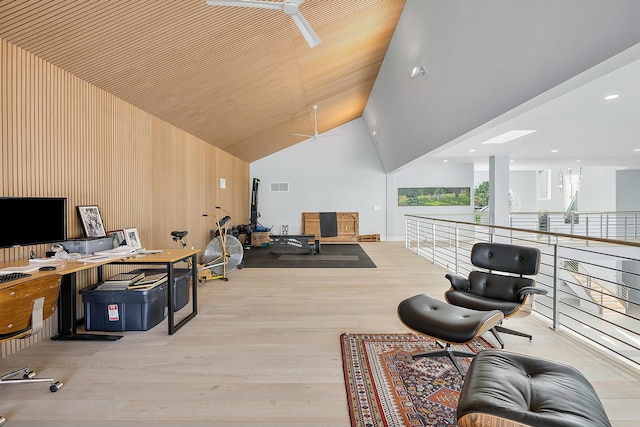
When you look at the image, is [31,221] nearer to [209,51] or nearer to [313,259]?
[209,51]

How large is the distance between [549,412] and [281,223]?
9078 millimetres

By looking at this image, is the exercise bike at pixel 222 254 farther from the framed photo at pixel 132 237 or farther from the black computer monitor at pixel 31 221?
the black computer monitor at pixel 31 221

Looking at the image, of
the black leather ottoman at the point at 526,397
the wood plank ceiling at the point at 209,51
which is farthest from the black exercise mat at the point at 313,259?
the black leather ottoman at the point at 526,397

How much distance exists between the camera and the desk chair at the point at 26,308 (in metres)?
1.75

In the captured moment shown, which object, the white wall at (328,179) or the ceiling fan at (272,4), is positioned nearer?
the ceiling fan at (272,4)

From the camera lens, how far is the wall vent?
32.8 ft

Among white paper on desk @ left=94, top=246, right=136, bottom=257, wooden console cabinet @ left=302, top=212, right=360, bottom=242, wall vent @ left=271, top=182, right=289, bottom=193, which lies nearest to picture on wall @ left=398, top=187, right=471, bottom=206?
wooden console cabinet @ left=302, top=212, right=360, bottom=242

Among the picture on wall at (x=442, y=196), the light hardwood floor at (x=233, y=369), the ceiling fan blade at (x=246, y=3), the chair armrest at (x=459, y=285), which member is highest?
the ceiling fan blade at (x=246, y=3)

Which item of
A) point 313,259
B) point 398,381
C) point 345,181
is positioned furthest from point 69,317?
point 345,181

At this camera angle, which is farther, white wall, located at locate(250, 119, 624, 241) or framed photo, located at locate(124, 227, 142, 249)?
white wall, located at locate(250, 119, 624, 241)

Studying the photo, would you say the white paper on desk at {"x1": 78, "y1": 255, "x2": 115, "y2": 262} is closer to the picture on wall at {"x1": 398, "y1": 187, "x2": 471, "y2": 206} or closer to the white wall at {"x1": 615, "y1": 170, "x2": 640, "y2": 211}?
the picture on wall at {"x1": 398, "y1": 187, "x2": 471, "y2": 206}

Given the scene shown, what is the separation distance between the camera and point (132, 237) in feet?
12.6

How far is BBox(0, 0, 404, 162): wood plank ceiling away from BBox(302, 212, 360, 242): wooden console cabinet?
3883 millimetres

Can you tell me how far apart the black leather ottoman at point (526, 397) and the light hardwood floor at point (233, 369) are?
2.31 ft
